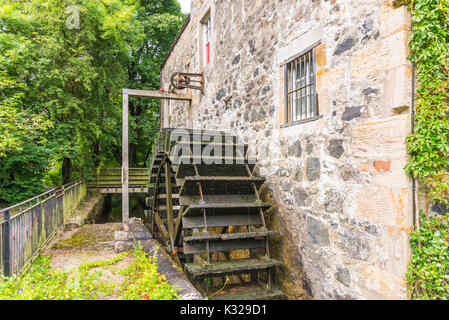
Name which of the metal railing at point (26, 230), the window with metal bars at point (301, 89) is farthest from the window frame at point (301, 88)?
the metal railing at point (26, 230)

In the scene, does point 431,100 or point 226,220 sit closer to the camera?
point 431,100

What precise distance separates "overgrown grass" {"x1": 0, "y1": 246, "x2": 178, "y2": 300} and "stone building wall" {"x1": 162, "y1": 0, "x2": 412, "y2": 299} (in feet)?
5.07

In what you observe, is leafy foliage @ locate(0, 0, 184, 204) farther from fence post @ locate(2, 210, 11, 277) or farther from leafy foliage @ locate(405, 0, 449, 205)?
leafy foliage @ locate(405, 0, 449, 205)

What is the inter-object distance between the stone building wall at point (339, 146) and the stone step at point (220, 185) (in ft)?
0.92

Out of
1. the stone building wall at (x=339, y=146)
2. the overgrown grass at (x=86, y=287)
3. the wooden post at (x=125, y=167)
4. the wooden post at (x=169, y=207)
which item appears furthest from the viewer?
the wooden post at (x=125, y=167)

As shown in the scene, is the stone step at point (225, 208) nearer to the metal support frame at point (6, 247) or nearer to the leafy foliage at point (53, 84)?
the metal support frame at point (6, 247)

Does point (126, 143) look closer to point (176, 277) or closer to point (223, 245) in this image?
point (223, 245)

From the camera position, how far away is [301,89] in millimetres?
3557

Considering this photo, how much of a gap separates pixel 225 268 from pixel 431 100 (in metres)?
2.53

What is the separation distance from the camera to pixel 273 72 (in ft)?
13.3

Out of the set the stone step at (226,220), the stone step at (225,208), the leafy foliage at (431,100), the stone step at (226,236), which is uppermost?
the leafy foliage at (431,100)

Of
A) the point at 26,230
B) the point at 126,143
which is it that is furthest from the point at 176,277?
the point at 126,143

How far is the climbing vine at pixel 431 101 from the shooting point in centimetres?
216

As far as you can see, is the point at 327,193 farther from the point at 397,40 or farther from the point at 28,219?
the point at 28,219
